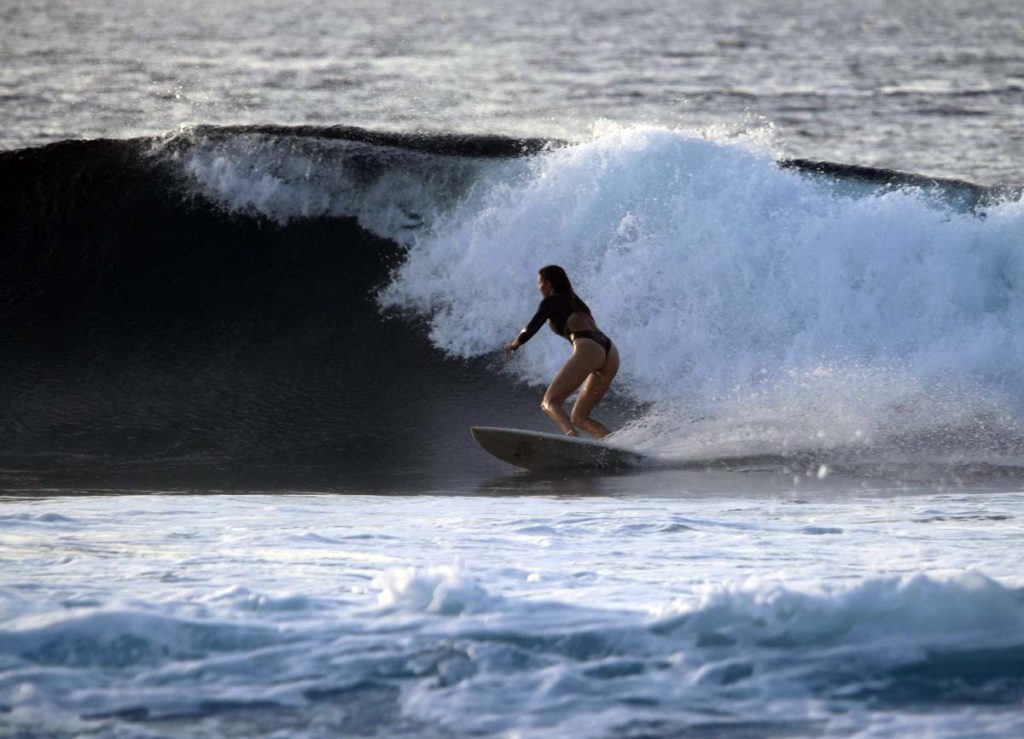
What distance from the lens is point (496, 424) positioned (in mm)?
10758

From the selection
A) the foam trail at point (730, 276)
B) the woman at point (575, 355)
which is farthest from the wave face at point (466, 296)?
the woman at point (575, 355)

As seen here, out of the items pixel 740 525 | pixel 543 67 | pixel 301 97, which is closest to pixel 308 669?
pixel 740 525

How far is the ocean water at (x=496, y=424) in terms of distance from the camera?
4.87 m

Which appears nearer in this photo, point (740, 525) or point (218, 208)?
point (740, 525)

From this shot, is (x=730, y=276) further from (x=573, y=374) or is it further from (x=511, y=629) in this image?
(x=511, y=629)

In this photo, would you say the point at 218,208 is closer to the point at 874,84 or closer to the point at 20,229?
the point at 20,229

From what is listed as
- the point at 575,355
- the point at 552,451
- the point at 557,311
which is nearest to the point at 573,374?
the point at 575,355

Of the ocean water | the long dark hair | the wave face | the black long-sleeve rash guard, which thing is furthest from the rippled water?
the wave face

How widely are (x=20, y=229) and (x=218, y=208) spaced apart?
1.96m

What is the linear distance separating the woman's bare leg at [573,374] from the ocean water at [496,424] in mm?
491

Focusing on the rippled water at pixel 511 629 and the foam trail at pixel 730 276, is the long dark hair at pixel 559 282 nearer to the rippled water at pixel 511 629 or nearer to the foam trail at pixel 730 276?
the foam trail at pixel 730 276

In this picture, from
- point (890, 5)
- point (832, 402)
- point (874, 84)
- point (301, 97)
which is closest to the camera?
point (832, 402)

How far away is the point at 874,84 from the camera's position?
3023 centimetres

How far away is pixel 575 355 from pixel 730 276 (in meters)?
3.26
